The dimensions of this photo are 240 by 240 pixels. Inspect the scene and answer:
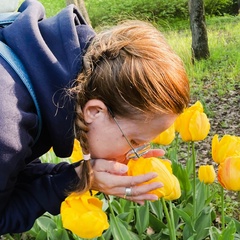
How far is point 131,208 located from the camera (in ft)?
6.73

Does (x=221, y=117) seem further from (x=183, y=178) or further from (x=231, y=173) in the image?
(x=231, y=173)

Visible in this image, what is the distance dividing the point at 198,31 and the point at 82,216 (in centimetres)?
470

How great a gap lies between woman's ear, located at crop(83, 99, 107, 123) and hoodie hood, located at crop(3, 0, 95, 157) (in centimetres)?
6

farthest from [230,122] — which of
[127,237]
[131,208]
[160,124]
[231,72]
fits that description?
[160,124]

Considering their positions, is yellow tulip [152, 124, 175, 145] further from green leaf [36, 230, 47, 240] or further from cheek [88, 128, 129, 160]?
green leaf [36, 230, 47, 240]

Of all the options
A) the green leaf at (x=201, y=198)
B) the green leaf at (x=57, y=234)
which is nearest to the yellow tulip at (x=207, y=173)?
the green leaf at (x=201, y=198)

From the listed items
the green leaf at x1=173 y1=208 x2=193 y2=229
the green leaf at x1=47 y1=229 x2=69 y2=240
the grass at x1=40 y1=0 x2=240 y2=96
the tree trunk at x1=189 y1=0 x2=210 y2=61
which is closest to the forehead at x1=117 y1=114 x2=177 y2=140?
the green leaf at x1=173 y1=208 x2=193 y2=229

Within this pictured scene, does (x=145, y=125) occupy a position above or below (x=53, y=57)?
below

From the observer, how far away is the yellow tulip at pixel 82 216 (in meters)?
1.21

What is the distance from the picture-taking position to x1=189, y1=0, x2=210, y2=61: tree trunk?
18.2 ft

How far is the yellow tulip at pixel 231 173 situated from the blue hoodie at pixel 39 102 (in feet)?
1.63

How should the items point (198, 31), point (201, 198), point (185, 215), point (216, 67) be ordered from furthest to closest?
point (198, 31)
point (216, 67)
point (201, 198)
point (185, 215)

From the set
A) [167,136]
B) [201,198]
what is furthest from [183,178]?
[167,136]

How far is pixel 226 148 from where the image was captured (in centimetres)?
156
